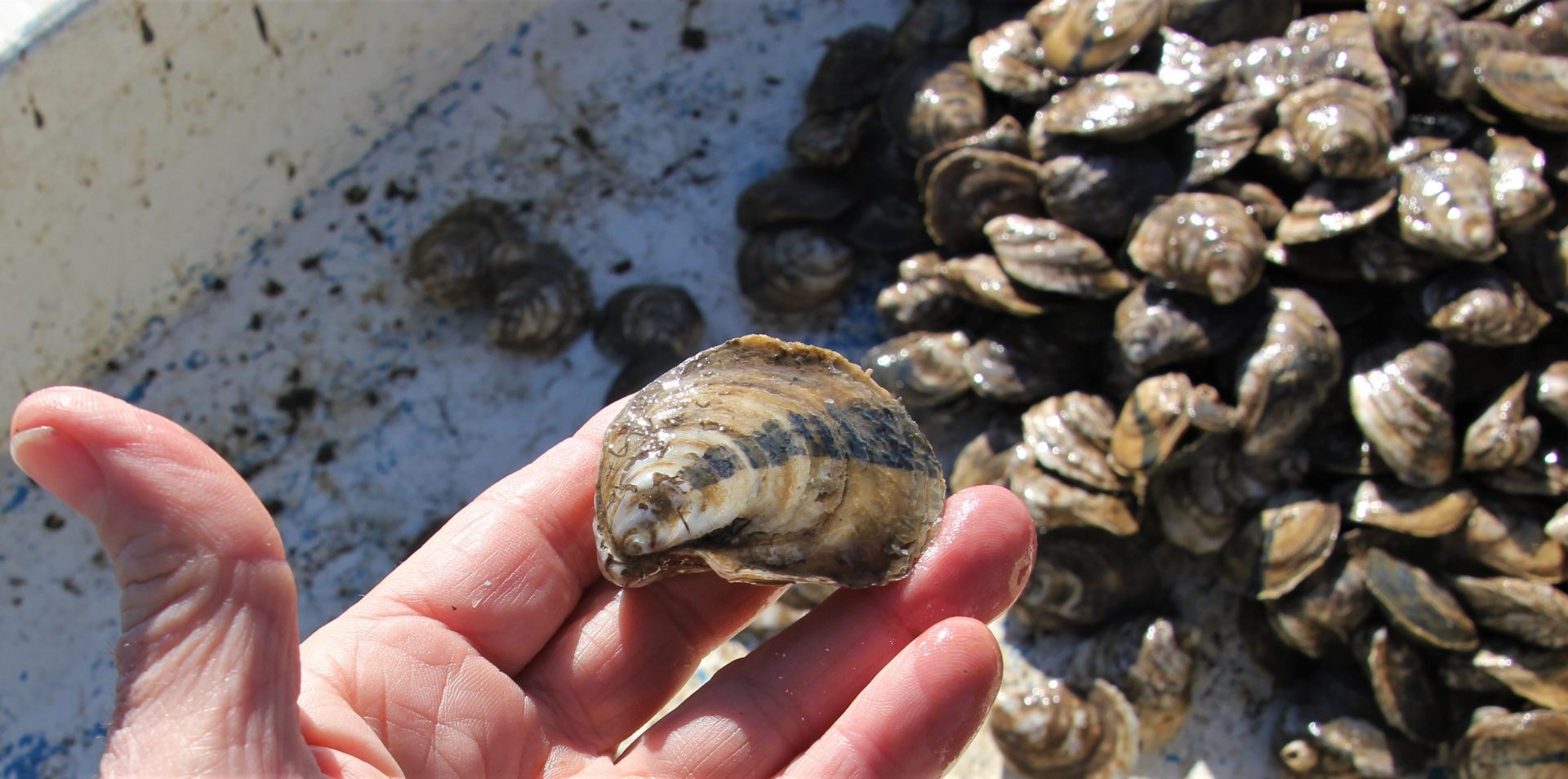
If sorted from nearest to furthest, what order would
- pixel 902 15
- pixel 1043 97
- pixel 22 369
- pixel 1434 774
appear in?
1. pixel 1434 774
2. pixel 22 369
3. pixel 1043 97
4. pixel 902 15

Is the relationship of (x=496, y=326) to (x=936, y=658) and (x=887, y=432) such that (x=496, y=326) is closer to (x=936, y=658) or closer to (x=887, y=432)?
(x=887, y=432)

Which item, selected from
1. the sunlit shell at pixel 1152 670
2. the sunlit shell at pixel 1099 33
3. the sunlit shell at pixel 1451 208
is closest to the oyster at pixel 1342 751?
the sunlit shell at pixel 1152 670

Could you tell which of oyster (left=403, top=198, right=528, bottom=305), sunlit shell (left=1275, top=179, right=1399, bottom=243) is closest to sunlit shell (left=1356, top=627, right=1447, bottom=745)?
sunlit shell (left=1275, top=179, right=1399, bottom=243)

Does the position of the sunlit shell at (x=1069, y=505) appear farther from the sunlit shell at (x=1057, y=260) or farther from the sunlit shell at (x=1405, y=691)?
the sunlit shell at (x=1405, y=691)

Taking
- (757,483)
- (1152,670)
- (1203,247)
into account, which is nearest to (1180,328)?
(1203,247)

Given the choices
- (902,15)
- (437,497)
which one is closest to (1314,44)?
(902,15)

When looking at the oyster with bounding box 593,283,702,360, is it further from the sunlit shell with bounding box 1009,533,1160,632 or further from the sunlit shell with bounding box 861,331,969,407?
the sunlit shell with bounding box 1009,533,1160,632
